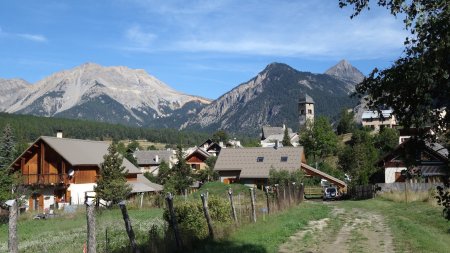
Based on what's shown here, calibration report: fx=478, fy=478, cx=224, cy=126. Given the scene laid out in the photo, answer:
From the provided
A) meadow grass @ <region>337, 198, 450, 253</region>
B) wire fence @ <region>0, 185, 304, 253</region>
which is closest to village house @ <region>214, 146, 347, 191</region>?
wire fence @ <region>0, 185, 304, 253</region>

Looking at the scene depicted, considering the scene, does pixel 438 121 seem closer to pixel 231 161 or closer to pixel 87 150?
pixel 87 150

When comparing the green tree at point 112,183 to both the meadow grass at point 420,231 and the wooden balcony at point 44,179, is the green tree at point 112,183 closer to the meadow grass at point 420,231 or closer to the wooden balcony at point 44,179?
the wooden balcony at point 44,179

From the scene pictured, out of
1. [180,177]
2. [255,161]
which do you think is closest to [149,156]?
[255,161]

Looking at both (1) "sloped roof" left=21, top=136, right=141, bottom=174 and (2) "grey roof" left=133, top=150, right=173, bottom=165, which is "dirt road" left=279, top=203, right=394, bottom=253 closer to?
(1) "sloped roof" left=21, top=136, right=141, bottom=174

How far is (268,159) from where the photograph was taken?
69.8m

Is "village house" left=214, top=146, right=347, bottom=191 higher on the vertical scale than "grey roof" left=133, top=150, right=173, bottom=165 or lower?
lower

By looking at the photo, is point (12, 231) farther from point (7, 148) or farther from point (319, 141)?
point (319, 141)

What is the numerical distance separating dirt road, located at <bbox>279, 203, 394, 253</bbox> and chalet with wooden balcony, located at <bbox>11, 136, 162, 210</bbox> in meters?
34.9

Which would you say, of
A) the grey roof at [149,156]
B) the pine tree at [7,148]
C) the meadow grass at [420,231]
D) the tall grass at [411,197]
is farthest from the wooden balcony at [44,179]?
the grey roof at [149,156]

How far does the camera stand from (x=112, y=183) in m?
42.2

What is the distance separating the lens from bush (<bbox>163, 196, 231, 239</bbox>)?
17.2m

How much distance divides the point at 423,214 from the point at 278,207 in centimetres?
785

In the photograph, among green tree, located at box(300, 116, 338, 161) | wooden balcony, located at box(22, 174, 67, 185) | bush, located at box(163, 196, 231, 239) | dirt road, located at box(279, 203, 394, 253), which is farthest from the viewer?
green tree, located at box(300, 116, 338, 161)

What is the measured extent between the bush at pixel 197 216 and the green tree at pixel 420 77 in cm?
1008
